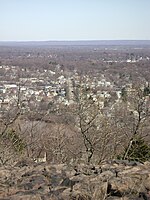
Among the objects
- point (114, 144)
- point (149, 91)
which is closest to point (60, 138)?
point (114, 144)

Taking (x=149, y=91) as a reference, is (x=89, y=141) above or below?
below

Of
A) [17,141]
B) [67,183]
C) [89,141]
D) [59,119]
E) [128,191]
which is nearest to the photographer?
[128,191]

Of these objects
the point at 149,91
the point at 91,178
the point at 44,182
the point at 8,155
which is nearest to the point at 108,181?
the point at 91,178

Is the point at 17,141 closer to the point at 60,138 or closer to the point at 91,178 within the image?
the point at 60,138

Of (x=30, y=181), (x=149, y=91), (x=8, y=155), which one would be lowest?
(x=8, y=155)

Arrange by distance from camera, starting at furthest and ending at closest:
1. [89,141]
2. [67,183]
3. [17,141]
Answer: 1. [17,141]
2. [89,141]
3. [67,183]

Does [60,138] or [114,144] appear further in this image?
[60,138]
